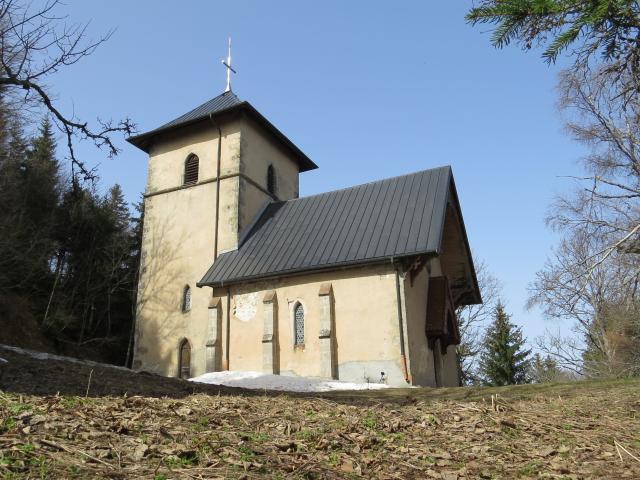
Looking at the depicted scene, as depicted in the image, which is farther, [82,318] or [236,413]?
[82,318]

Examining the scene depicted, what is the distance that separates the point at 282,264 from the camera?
711 inches

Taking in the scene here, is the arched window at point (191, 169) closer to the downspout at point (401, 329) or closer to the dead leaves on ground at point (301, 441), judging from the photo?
the downspout at point (401, 329)

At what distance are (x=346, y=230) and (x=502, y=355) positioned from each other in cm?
2270

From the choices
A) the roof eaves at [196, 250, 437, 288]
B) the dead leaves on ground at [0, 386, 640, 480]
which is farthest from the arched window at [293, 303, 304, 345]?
the dead leaves on ground at [0, 386, 640, 480]

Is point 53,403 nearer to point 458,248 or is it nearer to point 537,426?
point 537,426

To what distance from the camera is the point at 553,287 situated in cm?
1315

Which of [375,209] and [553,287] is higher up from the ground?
[375,209]

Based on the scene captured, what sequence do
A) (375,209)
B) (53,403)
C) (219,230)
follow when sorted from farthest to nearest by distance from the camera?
1. (219,230)
2. (375,209)
3. (53,403)

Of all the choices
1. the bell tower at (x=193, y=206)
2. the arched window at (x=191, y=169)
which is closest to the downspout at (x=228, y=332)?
the bell tower at (x=193, y=206)

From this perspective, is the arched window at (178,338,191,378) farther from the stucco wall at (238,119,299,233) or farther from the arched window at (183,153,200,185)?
the arched window at (183,153,200,185)

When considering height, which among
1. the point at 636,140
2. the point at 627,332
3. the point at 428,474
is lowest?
the point at 428,474

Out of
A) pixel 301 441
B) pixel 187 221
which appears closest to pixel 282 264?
pixel 187 221

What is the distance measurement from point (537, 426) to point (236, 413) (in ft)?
10.3

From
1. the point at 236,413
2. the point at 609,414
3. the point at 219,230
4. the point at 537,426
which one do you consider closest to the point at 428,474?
the point at 537,426
